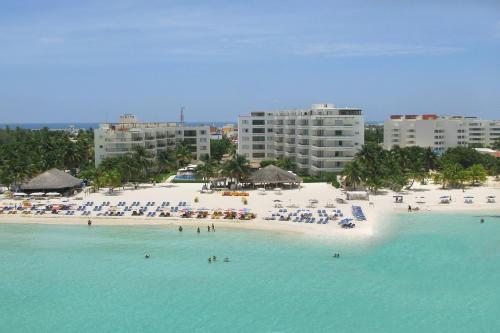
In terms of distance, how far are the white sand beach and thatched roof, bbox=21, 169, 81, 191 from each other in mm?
2832

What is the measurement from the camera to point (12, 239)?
165 feet

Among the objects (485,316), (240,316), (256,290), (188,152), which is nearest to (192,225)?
(256,290)

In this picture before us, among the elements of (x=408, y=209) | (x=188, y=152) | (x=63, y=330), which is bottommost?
(x=63, y=330)

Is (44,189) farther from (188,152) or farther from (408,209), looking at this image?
(408,209)

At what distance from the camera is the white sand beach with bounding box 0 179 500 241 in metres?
53.2

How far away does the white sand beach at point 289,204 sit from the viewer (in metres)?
53.2

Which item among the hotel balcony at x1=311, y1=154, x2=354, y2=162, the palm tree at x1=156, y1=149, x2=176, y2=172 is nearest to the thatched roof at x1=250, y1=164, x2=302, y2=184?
the hotel balcony at x1=311, y1=154, x2=354, y2=162

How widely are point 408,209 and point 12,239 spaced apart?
3999 centimetres

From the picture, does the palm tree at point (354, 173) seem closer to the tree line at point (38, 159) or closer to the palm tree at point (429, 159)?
the palm tree at point (429, 159)

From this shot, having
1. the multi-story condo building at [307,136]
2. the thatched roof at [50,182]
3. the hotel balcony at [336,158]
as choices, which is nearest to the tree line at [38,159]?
the thatched roof at [50,182]

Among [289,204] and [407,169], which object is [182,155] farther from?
[289,204]

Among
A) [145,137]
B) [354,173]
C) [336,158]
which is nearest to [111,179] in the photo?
[145,137]

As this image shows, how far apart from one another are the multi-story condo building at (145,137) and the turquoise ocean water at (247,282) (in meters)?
39.5

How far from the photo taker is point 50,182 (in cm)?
7106
